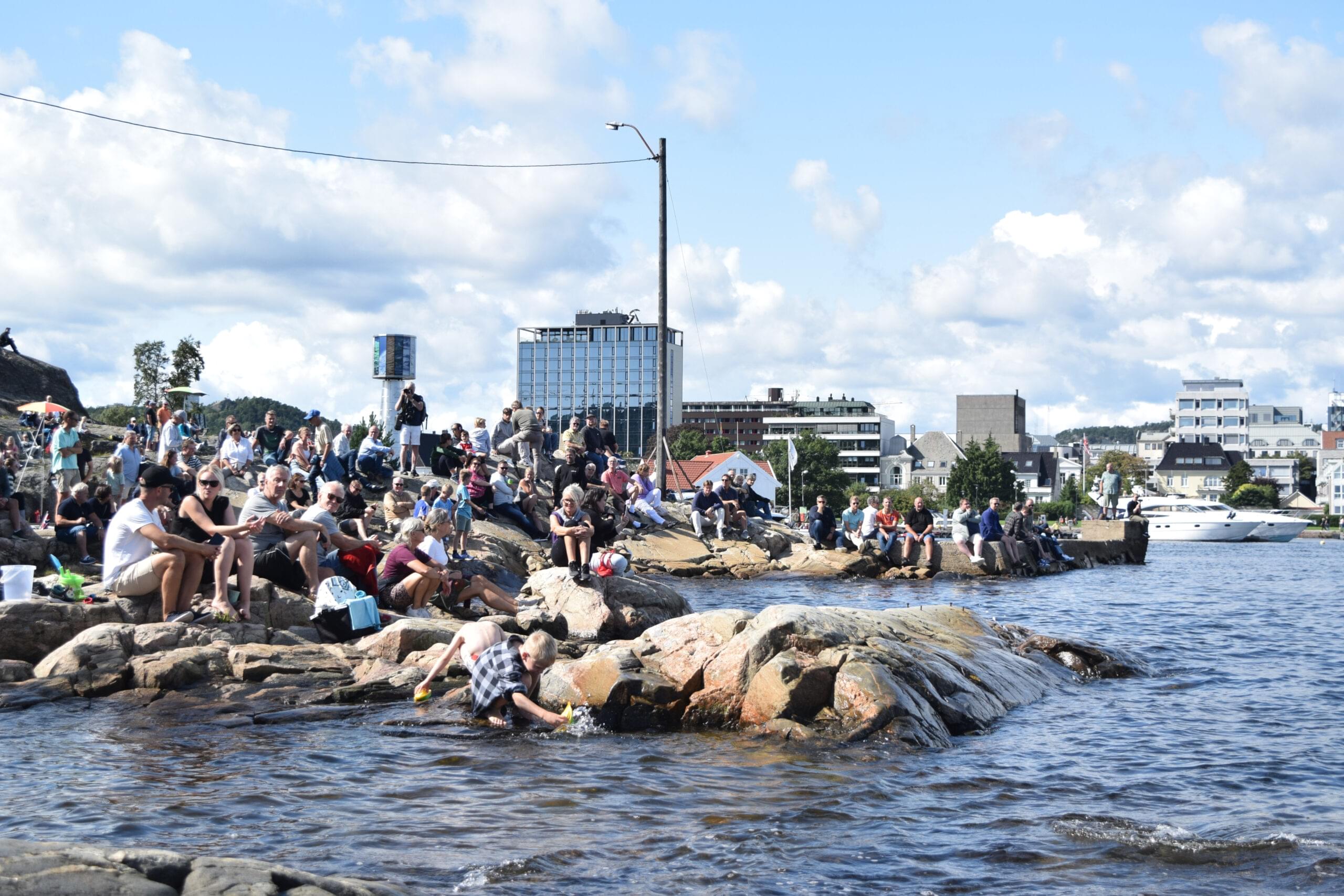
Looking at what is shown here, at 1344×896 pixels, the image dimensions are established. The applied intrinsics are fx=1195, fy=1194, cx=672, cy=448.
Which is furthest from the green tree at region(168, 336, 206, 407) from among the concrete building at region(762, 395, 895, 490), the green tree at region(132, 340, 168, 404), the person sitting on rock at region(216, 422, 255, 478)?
the concrete building at region(762, 395, 895, 490)

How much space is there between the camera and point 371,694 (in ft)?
38.6

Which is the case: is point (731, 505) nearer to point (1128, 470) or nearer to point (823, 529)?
point (823, 529)

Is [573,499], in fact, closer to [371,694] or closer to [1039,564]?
[371,694]

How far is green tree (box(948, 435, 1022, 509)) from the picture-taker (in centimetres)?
10825

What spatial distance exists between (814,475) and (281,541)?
10659cm

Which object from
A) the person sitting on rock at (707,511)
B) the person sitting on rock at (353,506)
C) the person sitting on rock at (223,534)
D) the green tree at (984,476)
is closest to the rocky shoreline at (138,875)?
the person sitting on rock at (223,534)

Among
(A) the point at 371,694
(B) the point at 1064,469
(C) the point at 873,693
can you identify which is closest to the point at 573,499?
(A) the point at 371,694

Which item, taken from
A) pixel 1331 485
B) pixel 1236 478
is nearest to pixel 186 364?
pixel 1236 478

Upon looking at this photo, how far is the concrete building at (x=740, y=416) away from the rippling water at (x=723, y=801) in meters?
167

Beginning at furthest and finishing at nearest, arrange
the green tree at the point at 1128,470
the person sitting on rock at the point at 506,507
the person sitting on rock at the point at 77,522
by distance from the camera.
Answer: the green tree at the point at 1128,470
the person sitting on rock at the point at 506,507
the person sitting on rock at the point at 77,522

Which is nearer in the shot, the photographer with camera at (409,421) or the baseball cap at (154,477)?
the baseball cap at (154,477)

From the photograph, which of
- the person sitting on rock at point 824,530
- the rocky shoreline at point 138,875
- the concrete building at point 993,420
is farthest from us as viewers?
the concrete building at point 993,420

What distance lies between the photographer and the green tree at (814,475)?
385ft

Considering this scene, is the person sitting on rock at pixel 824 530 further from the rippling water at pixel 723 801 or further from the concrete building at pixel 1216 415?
the concrete building at pixel 1216 415
